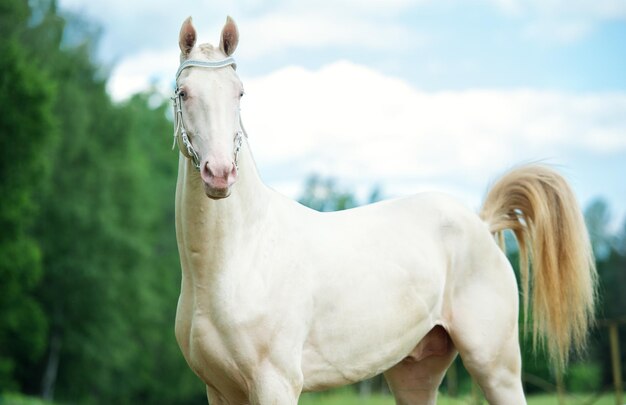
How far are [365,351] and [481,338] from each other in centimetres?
96

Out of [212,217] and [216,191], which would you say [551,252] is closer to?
[212,217]

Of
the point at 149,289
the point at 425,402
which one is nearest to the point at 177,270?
the point at 149,289

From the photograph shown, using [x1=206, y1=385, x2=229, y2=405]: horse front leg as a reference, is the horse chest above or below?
above

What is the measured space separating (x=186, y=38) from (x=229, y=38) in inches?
9.1

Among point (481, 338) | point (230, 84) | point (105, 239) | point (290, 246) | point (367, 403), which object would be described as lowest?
point (367, 403)

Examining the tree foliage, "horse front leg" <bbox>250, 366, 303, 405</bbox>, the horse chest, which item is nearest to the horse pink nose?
the horse chest

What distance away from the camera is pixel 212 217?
187 inches

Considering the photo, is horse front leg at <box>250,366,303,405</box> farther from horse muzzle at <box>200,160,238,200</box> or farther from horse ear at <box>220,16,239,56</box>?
horse ear at <box>220,16,239,56</box>

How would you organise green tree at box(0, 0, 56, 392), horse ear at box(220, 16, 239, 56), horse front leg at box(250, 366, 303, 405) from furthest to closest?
green tree at box(0, 0, 56, 392), horse ear at box(220, 16, 239, 56), horse front leg at box(250, 366, 303, 405)

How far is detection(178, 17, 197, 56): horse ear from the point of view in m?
4.68

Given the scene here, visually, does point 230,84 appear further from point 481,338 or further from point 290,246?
point 481,338

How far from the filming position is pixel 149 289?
3800 centimetres

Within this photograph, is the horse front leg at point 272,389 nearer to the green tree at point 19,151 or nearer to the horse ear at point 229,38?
the horse ear at point 229,38

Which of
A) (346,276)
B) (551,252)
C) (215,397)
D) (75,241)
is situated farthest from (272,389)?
(75,241)
